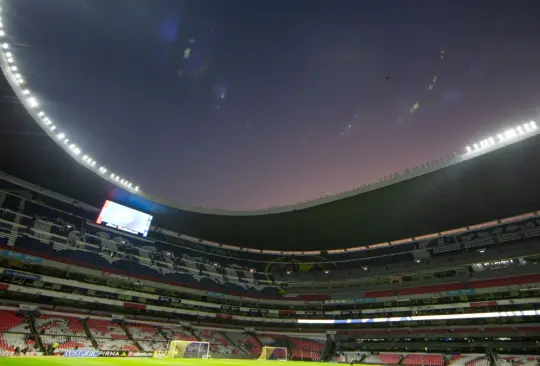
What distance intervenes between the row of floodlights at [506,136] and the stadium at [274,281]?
0.12m

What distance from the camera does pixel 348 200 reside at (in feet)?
96.5

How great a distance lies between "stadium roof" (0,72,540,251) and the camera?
2239 cm

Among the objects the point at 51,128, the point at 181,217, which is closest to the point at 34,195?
the point at 51,128

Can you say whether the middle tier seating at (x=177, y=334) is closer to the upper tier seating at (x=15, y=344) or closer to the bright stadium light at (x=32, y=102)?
the upper tier seating at (x=15, y=344)

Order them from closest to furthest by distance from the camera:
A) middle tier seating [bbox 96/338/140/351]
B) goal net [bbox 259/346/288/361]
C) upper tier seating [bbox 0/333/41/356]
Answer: upper tier seating [bbox 0/333/41/356] < middle tier seating [bbox 96/338/140/351] < goal net [bbox 259/346/288/361]

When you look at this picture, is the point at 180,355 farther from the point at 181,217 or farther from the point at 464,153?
the point at 464,153

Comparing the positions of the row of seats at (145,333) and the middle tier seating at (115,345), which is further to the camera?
the row of seats at (145,333)

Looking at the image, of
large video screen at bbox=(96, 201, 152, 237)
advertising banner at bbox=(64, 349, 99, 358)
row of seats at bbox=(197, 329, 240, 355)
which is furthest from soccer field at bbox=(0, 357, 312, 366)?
row of seats at bbox=(197, 329, 240, 355)

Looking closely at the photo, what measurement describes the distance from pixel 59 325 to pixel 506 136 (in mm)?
41294

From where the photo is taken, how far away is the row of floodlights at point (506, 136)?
64.7ft

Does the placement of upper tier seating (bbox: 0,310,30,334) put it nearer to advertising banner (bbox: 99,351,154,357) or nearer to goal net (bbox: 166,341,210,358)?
advertising banner (bbox: 99,351,154,357)

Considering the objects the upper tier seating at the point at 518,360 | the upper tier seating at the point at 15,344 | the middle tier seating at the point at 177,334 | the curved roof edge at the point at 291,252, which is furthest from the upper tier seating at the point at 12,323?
the upper tier seating at the point at 518,360

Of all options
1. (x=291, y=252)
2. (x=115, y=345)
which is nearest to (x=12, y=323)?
(x=115, y=345)

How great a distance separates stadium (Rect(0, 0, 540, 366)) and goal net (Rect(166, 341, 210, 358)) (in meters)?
0.12
